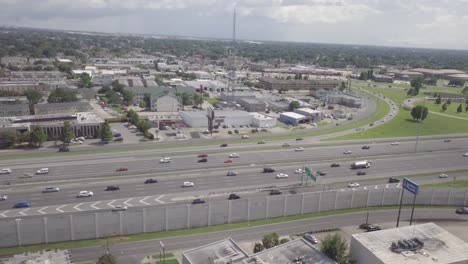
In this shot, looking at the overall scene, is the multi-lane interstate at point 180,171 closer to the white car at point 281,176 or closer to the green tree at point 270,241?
the white car at point 281,176

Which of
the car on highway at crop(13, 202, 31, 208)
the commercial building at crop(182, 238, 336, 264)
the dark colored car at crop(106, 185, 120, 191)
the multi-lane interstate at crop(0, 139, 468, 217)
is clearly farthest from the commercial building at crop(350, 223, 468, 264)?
the car on highway at crop(13, 202, 31, 208)

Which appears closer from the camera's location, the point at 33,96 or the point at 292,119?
the point at 292,119

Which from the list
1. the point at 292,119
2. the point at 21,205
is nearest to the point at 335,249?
the point at 21,205

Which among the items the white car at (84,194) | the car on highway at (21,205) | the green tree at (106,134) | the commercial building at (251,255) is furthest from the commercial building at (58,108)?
the commercial building at (251,255)

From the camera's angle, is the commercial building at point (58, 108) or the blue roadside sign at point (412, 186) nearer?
the blue roadside sign at point (412, 186)

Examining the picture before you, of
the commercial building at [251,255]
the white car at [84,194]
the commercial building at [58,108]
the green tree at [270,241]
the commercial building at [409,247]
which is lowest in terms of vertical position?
the white car at [84,194]

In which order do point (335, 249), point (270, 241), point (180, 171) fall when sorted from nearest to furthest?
1. point (335, 249)
2. point (270, 241)
3. point (180, 171)

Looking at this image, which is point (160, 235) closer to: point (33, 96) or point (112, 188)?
point (112, 188)
